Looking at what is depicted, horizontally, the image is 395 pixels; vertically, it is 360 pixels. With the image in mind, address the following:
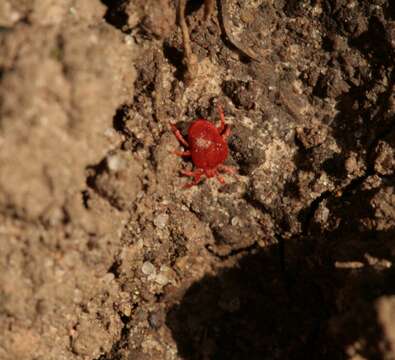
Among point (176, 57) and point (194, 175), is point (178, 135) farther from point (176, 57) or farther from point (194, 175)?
point (176, 57)

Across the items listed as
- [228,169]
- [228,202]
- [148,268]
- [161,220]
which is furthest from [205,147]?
[148,268]

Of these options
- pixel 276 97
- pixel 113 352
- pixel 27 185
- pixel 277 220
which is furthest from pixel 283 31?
pixel 113 352

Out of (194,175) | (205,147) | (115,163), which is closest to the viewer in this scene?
(115,163)

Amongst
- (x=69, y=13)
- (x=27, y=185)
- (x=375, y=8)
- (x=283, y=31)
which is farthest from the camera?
(x=283, y=31)

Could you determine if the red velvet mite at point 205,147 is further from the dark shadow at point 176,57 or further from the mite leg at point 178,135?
the dark shadow at point 176,57

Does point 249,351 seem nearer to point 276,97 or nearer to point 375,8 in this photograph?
point 276,97

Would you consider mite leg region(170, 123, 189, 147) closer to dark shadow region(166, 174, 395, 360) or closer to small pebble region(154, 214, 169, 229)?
small pebble region(154, 214, 169, 229)
